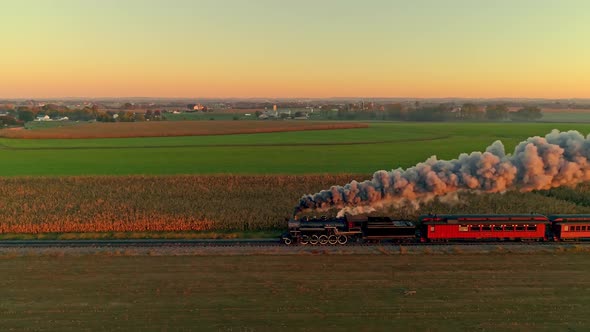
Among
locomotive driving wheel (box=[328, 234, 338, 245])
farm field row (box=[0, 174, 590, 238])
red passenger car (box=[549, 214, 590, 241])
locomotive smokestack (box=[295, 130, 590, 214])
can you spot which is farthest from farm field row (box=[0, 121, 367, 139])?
red passenger car (box=[549, 214, 590, 241])

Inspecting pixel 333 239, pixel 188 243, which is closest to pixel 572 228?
pixel 333 239

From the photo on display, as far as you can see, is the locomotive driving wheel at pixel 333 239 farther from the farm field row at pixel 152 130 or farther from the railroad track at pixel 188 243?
the farm field row at pixel 152 130

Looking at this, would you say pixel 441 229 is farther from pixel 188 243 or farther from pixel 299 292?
pixel 188 243

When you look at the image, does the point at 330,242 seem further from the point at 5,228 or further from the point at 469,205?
the point at 5,228

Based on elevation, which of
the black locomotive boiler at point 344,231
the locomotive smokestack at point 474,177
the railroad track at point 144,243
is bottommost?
the railroad track at point 144,243

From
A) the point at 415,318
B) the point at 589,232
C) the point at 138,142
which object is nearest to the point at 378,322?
the point at 415,318

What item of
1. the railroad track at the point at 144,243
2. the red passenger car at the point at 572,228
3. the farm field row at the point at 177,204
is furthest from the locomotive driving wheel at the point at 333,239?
the red passenger car at the point at 572,228
